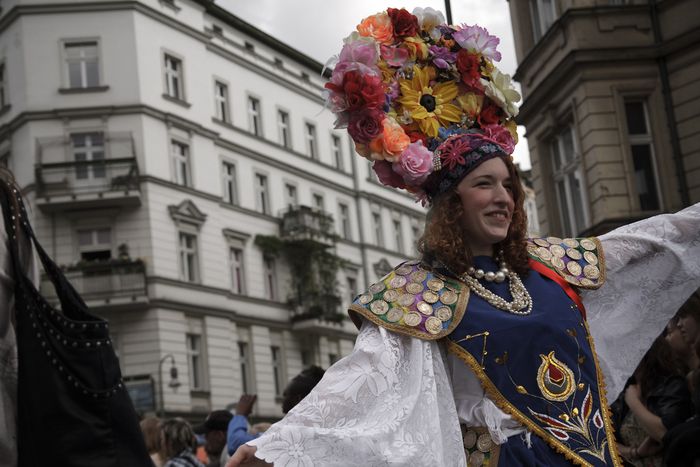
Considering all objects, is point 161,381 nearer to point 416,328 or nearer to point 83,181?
point 83,181

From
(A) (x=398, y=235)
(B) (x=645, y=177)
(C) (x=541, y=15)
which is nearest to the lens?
(B) (x=645, y=177)

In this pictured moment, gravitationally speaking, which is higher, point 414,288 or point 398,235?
point 398,235

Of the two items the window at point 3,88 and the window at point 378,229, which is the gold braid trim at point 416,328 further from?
the window at point 378,229

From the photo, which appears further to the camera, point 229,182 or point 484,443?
point 229,182

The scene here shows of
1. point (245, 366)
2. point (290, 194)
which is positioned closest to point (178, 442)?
point (245, 366)

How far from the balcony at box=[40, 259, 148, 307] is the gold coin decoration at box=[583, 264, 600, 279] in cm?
3006

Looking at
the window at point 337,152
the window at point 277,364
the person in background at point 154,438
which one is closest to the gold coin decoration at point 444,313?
the person in background at point 154,438

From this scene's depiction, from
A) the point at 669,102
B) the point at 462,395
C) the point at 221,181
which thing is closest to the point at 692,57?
the point at 669,102

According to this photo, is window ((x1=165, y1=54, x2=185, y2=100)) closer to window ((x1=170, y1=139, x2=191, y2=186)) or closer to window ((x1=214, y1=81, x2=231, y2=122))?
window ((x1=170, y1=139, x2=191, y2=186))

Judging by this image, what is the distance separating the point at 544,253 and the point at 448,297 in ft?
1.57

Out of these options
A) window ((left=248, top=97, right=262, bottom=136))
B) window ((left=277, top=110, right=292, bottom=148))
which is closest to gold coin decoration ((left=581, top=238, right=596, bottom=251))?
window ((left=248, top=97, right=262, bottom=136))

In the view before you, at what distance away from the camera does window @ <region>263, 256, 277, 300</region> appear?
4056 cm

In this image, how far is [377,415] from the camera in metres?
3.40

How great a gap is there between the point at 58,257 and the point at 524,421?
31753mm
